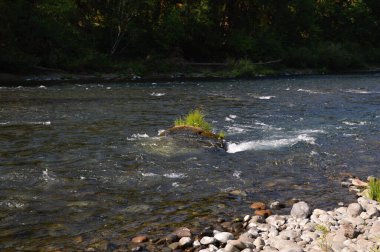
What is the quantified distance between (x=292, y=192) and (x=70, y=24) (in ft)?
122

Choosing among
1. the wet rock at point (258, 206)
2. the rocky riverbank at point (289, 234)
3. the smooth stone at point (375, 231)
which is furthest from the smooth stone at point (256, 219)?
Result: the smooth stone at point (375, 231)

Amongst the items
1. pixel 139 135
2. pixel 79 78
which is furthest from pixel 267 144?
pixel 79 78

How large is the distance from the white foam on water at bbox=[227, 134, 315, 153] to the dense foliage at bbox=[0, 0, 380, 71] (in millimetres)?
25160

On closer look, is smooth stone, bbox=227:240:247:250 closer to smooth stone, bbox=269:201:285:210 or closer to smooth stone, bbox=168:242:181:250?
smooth stone, bbox=168:242:181:250

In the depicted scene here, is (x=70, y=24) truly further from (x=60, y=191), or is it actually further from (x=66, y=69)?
(x=60, y=191)

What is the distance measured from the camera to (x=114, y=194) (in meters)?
9.26

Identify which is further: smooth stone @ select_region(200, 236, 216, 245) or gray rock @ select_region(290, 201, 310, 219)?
gray rock @ select_region(290, 201, 310, 219)

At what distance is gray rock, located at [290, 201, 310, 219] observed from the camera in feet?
27.1

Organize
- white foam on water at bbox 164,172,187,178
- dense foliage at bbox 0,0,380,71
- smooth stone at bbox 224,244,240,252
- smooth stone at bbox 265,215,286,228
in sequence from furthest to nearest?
dense foliage at bbox 0,0,380,71 → white foam on water at bbox 164,172,187,178 → smooth stone at bbox 265,215,286,228 → smooth stone at bbox 224,244,240,252

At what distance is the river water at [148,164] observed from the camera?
8.01 m

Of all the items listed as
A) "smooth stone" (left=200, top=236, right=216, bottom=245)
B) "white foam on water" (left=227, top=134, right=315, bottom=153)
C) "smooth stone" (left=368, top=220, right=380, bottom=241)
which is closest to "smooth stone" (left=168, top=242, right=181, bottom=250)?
"smooth stone" (left=200, top=236, right=216, bottom=245)

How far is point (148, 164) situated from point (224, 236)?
15.1 feet

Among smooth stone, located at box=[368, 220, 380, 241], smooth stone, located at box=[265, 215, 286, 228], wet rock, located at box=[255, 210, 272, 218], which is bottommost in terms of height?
wet rock, located at box=[255, 210, 272, 218]

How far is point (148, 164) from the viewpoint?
37.7 feet
